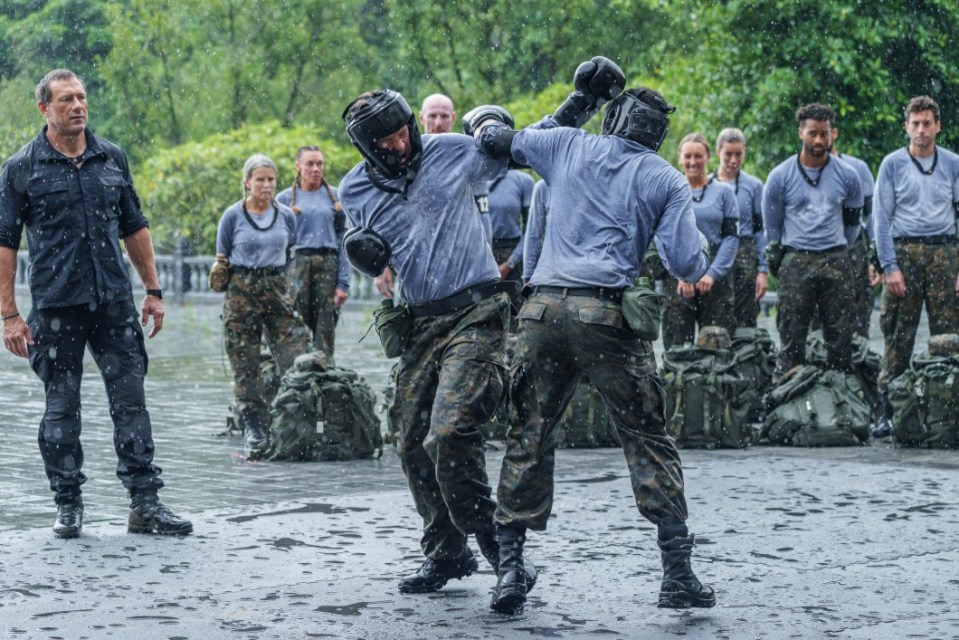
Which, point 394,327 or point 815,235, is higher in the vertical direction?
point 815,235

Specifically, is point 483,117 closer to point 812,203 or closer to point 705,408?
point 705,408

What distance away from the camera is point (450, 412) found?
21.3 ft

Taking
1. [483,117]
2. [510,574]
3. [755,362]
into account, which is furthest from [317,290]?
[510,574]

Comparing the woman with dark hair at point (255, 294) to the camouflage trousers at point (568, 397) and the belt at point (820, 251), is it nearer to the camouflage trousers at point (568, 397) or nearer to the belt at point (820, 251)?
the belt at point (820, 251)

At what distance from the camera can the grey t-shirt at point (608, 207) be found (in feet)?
21.5

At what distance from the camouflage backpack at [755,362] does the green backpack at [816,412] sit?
2.02ft

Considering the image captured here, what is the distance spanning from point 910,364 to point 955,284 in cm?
60

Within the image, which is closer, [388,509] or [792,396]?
[388,509]

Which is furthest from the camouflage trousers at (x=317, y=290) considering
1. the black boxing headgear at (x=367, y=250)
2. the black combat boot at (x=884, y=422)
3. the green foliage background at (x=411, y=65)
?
the green foliage background at (x=411, y=65)

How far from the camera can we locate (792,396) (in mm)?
11398

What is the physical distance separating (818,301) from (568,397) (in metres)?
5.54

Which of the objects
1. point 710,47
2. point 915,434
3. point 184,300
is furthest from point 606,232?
point 184,300

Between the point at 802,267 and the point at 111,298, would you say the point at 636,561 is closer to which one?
the point at 111,298

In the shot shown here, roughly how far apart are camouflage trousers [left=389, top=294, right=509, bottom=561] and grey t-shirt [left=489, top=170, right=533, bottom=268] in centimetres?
492
